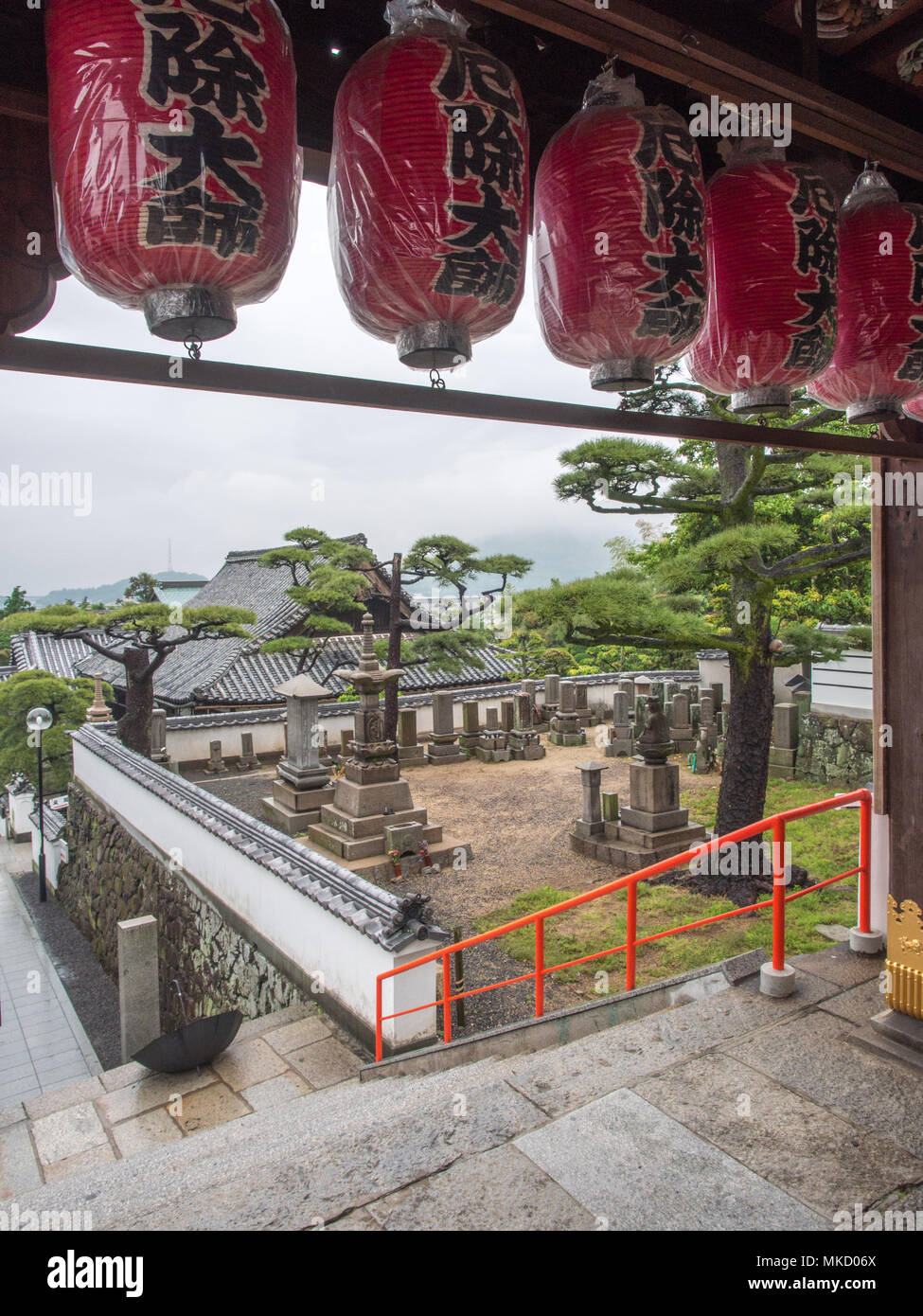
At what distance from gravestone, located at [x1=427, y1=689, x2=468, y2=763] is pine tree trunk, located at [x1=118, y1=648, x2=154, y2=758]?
6282mm

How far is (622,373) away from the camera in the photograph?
2100mm

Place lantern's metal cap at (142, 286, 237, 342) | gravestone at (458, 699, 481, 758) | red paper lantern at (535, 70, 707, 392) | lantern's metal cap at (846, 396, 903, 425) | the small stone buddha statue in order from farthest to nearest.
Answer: gravestone at (458, 699, 481, 758) → the small stone buddha statue → lantern's metal cap at (846, 396, 903, 425) → red paper lantern at (535, 70, 707, 392) → lantern's metal cap at (142, 286, 237, 342)

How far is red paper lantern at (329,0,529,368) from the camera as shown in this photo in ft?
5.95

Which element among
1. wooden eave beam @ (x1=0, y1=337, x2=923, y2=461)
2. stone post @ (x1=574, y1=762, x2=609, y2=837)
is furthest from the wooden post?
stone post @ (x1=574, y1=762, x2=609, y2=837)

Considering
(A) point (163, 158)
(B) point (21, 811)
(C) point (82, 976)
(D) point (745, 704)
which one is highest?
(A) point (163, 158)

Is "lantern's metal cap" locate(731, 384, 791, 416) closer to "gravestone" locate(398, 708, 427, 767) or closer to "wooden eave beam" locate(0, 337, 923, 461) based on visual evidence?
"wooden eave beam" locate(0, 337, 923, 461)

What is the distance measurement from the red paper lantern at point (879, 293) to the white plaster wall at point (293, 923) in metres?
4.91

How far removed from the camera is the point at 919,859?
12.2ft

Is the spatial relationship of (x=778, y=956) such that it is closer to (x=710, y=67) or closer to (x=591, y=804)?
(x=710, y=67)

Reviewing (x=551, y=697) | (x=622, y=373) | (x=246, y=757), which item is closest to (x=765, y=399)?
(x=622, y=373)

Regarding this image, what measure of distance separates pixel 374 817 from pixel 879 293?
10356mm

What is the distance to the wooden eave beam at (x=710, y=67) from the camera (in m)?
1.92

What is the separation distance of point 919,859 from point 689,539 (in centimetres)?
1082

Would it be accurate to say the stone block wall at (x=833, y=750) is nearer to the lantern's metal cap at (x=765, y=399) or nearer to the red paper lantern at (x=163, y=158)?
the lantern's metal cap at (x=765, y=399)
